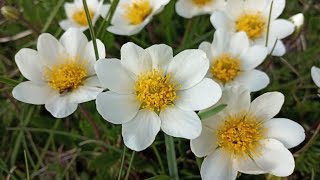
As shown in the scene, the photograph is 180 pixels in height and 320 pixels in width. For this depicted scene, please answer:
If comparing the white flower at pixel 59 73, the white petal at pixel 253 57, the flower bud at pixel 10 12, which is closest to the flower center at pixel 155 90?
the white flower at pixel 59 73

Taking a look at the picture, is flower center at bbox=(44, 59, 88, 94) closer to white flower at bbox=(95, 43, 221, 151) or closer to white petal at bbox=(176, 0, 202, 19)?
white flower at bbox=(95, 43, 221, 151)

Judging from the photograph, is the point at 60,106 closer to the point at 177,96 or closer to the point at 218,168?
the point at 177,96

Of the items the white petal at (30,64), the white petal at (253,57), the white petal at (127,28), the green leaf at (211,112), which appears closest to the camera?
the green leaf at (211,112)

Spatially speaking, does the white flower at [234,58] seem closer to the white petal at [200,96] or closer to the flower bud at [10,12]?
the white petal at [200,96]

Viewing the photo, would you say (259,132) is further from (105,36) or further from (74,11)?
(74,11)

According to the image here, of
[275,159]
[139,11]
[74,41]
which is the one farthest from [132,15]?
[275,159]

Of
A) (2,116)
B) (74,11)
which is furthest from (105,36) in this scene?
(2,116)
